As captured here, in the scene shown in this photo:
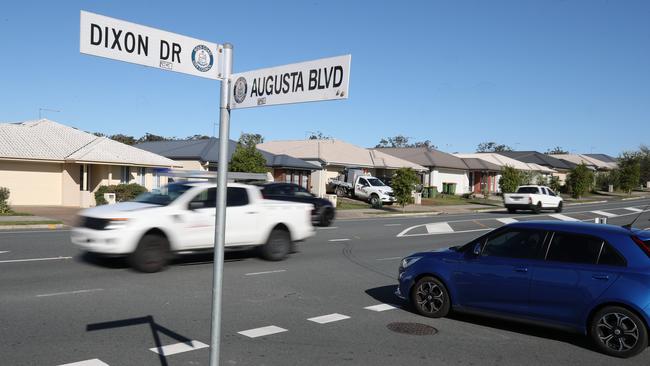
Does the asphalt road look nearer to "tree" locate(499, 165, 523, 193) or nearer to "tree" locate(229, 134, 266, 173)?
"tree" locate(229, 134, 266, 173)

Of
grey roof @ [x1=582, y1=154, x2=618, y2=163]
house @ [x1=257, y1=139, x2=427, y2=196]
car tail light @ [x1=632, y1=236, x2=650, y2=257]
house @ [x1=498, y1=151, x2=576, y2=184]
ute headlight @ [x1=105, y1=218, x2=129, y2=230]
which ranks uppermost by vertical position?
grey roof @ [x1=582, y1=154, x2=618, y2=163]

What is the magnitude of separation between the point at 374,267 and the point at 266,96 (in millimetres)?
9523

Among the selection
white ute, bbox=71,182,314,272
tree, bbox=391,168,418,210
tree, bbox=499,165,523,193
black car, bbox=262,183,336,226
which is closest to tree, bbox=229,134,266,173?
tree, bbox=391,168,418,210

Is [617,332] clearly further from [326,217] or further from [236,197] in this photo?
[326,217]

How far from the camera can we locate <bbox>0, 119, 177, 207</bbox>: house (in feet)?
95.6

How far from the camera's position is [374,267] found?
41.4 ft

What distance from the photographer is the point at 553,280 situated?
678 cm

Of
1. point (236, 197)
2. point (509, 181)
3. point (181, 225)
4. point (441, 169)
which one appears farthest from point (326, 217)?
point (441, 169)

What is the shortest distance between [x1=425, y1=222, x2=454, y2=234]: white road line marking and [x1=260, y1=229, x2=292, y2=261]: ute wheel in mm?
10441

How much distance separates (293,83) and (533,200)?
34.7 metres

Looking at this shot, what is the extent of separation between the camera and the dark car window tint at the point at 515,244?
7.15 meters

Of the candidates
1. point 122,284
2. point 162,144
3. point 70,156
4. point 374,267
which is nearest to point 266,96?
point 122,284

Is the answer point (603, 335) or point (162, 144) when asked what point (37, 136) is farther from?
point (603, 335)

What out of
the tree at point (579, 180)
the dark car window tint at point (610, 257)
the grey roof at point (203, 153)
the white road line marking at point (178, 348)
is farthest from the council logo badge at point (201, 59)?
the tree at point (579, 180)
